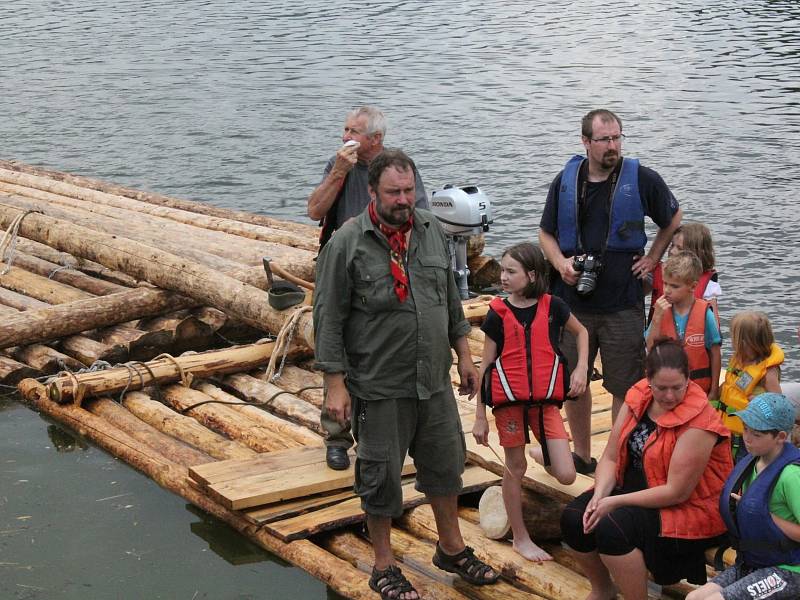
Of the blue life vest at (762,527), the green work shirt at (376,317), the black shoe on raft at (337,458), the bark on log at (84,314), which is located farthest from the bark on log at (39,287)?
the blue life vest at (762,527)

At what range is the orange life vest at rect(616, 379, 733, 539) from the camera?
552cm

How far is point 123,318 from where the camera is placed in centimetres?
1113

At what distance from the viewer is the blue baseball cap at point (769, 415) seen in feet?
16.7

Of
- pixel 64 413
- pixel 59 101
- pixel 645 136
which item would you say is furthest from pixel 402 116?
pixel 64 413

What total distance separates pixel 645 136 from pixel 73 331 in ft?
45.9

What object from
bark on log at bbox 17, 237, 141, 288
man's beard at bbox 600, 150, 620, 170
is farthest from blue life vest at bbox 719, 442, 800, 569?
bark on log at bbox 17, 237, 141, 288

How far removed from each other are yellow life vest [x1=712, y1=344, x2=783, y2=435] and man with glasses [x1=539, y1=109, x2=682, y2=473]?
25.0 inches

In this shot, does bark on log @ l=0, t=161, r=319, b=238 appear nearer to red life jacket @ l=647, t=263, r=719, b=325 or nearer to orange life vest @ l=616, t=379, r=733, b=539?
red life jacket @ l=647, t=263, r=719, b=325

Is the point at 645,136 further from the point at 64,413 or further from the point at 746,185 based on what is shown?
the point at 64,413

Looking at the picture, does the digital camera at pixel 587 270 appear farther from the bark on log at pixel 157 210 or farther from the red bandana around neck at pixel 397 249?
the bark on log at pixel 157 210

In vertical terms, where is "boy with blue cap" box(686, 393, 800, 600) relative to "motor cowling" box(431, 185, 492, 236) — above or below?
above

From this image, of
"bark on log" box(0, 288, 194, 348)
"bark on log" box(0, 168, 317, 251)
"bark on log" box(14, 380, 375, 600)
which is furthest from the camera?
"bark on log" box(0, 168, 317, 251)

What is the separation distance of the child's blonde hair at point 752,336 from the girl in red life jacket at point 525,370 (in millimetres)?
757

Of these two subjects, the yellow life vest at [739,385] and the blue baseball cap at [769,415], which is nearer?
the blue baseball cap at [769,415]
